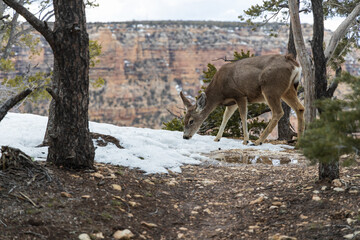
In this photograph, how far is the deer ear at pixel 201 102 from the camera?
9808mm

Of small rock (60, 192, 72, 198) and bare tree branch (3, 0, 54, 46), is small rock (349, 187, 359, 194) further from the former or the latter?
bare tree branch (3, 0, 54, 46)

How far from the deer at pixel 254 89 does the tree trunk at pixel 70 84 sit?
4868 mm

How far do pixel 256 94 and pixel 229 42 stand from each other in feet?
231

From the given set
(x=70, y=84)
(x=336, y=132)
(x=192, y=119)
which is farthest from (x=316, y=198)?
(x=192, y=119)

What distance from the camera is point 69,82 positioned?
5102mm

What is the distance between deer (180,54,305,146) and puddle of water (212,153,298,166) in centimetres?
105

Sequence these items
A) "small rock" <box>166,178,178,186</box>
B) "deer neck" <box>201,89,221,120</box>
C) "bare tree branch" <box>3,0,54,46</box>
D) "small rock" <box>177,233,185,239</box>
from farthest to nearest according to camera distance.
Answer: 1. "deer neck" <box>201,89,221,120</box>
2. "small rock" <box>166,178,178,186</box>
3. "bare tree branch" <box>3,0,54,46</box>
4. "small rock" <box>177,233,185,239</box>

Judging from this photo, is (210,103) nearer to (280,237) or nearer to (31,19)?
(31,19)

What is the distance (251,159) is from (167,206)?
3771 millimetres

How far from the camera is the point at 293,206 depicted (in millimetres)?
4617

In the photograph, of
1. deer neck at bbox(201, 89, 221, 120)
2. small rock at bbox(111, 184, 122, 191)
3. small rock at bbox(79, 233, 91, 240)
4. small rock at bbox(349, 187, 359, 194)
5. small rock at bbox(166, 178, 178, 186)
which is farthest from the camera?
deer neck at bbox(201, 89, 221, 120)

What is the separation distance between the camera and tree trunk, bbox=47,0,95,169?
16.7ft

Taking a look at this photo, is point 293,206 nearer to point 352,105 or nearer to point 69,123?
point 352,105

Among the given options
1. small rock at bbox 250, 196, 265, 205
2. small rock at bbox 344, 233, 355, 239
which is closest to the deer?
small rock at bbox 250, 196, 265, 205
